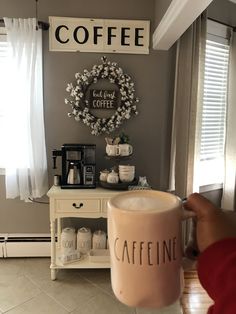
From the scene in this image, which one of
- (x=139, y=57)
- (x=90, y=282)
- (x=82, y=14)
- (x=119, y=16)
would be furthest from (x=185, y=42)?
(x=90, y=282)

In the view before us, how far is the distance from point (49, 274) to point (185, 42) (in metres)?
2.22

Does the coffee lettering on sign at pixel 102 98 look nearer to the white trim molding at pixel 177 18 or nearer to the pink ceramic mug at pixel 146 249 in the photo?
the white trim molding at pixel 177 18

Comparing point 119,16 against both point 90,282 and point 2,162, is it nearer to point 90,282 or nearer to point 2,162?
point 2,162

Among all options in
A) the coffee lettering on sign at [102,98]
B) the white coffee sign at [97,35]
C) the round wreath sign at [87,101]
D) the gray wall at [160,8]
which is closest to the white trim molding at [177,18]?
the gray wall at [160,8]

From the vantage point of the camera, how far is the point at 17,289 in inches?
82.8

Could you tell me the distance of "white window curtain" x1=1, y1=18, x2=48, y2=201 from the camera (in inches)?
88.4

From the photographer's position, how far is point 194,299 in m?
1.97

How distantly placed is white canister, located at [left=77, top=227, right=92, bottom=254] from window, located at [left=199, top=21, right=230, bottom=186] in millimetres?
1231

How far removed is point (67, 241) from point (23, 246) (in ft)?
1.80

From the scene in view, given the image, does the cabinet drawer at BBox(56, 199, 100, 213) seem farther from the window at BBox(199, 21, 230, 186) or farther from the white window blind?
the white window blind

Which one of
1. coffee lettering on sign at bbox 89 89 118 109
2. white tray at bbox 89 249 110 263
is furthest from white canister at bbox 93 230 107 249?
coffee lettering on sign at bbox 89 89 118 109

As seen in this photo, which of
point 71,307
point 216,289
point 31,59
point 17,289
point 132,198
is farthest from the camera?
point 31,59

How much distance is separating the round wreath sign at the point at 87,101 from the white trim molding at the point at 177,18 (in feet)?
1.35

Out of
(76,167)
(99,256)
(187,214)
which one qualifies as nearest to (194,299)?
(99,256)
